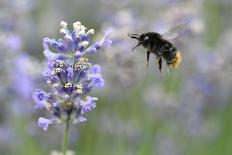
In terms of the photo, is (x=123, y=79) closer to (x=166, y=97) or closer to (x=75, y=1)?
(x=166, y=97)

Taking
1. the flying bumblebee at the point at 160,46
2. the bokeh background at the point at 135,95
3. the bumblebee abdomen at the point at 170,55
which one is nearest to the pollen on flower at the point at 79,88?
the flying bumblebee at the point at 160,46

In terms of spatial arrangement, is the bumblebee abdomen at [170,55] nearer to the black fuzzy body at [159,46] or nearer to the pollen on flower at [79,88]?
the black fuzzy body at [159,46]

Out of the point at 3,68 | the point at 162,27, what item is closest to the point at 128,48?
the point at 162,27

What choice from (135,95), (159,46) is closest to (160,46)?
(159,46)

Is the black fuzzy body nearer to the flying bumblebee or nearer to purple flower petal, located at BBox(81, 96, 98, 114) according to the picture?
→ the flying bumblebee

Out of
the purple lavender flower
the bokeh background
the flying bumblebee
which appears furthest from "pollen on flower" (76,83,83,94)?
the bokeh background
